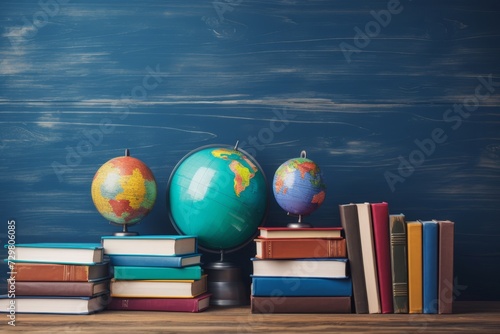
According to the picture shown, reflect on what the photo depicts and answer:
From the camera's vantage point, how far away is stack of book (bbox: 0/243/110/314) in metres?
2.39

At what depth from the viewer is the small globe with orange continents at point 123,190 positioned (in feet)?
8.55

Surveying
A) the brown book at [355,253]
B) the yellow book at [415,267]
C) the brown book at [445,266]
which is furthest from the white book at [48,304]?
the brown book at [445,266]

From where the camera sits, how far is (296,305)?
8.05 ft

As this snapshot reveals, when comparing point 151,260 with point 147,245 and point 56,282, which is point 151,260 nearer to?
point 147,245

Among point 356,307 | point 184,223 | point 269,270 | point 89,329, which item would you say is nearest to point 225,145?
point 184,223

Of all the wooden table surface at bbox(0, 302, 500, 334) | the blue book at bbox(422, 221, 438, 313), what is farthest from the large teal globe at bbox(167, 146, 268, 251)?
the blue book at bbox(422, 221, 438, 313)

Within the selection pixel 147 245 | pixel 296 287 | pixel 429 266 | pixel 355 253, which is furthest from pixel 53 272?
pixel 429 266

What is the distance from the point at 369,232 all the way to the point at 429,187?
603 millimetres

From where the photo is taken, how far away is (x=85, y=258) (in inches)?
95.0

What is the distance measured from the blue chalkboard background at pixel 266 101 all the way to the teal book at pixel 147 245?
419 mm

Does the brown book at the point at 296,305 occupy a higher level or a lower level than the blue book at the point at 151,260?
lower

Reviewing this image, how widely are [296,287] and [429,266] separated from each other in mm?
492

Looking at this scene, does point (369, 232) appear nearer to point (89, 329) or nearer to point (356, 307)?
point (356, 307)

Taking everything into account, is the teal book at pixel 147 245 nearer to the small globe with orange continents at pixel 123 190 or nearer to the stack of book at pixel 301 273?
the small globe with orange continents at pixel 123 190
